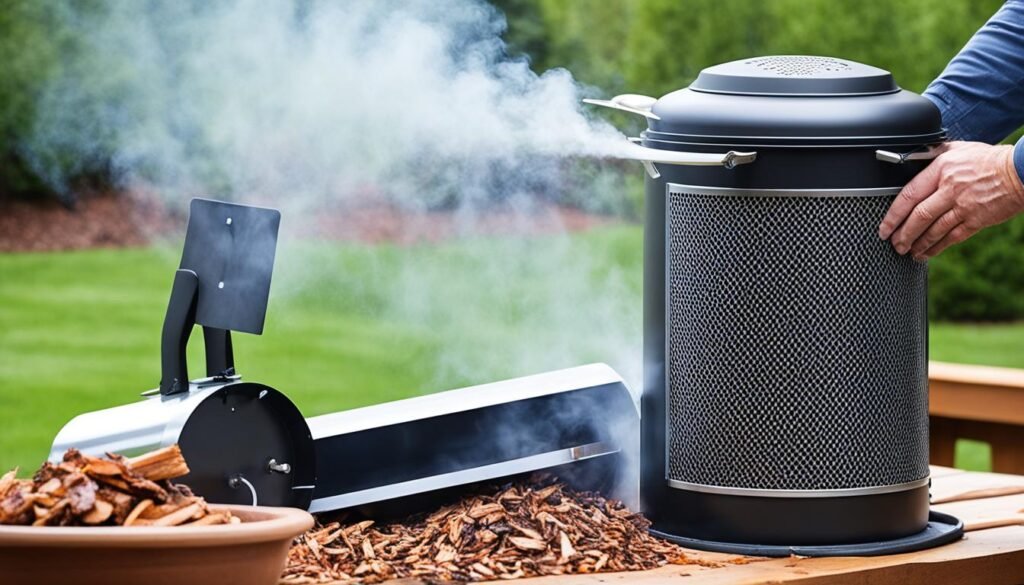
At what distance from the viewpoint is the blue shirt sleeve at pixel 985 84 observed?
2.78 metres

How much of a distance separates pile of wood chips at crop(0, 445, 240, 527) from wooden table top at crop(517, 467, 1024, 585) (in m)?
0.59

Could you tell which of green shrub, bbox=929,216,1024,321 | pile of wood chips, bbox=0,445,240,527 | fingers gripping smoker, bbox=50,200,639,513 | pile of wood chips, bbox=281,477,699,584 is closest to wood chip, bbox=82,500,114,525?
pile of wood chips, bbox=0,445,240,527

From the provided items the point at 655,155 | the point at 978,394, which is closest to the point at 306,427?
the point at 655,155

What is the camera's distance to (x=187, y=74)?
7.62m

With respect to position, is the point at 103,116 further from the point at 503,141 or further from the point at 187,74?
the point at 503,141

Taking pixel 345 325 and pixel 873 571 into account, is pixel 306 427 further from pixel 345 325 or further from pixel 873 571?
pixel 345 325

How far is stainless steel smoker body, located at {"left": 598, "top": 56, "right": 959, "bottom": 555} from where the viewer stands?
2.33m

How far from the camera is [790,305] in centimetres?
234

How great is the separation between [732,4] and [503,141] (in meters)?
6.26

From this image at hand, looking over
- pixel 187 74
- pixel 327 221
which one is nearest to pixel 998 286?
pixel 327 221

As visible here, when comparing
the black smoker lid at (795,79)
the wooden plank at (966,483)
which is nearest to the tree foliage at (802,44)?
the wooden plank at (966,483)

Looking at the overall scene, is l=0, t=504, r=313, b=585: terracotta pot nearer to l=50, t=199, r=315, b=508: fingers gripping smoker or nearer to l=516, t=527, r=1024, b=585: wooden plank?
l=50, t=199, r=315, b=508: fingers gripping smoker

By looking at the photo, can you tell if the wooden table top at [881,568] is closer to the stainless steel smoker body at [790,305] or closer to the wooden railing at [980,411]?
the stainless steel smoker body at [790,305]

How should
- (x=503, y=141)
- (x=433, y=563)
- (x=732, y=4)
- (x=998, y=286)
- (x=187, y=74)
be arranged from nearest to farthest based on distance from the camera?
(x=433, y=563) → (x=503, y=141) → (x=187, y=74) → (x=998, y=286) → (x=732, y=4)
